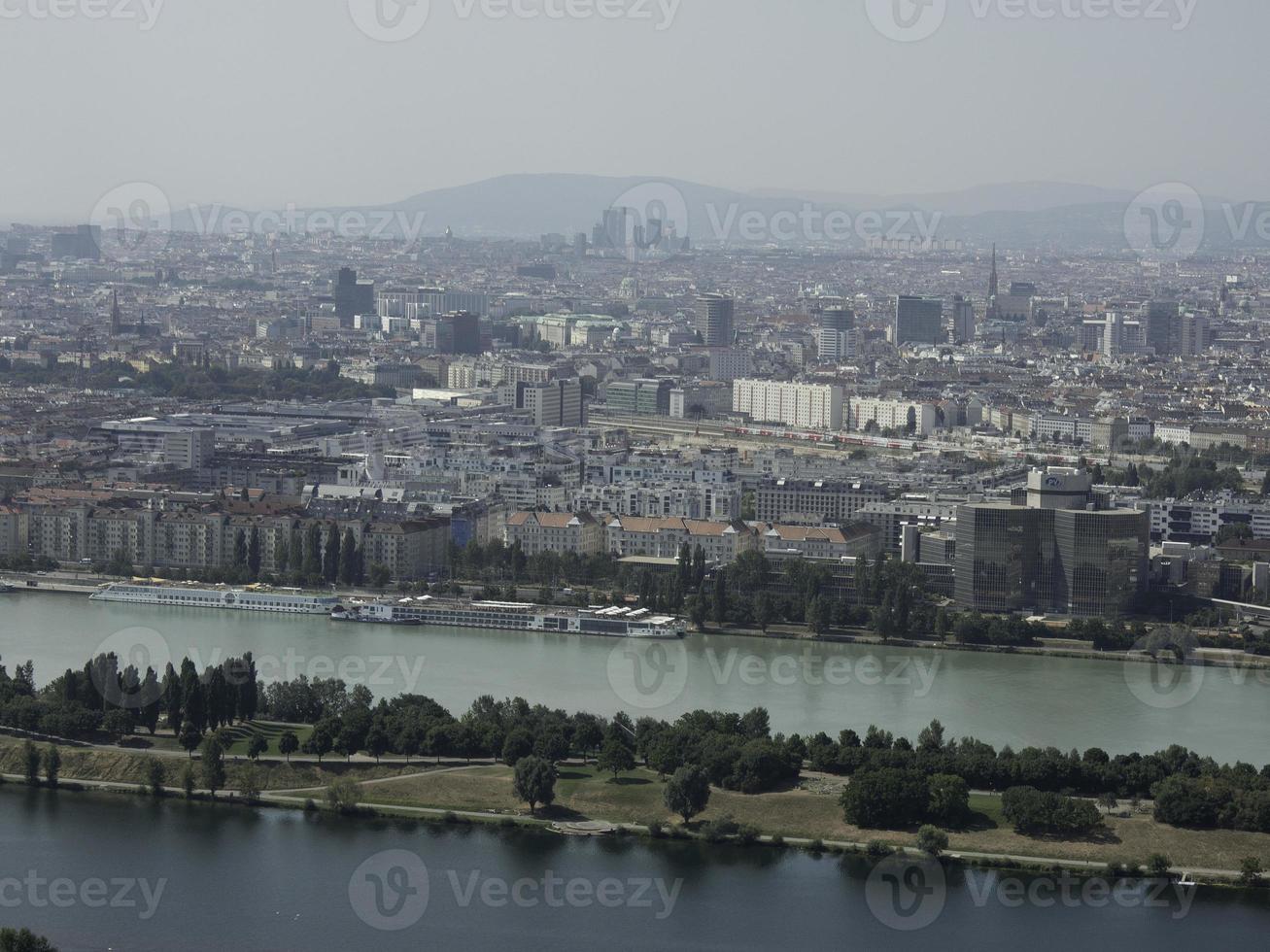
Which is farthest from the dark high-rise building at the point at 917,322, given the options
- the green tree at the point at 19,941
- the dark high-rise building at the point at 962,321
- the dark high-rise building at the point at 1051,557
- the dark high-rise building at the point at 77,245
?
the green tree at the point at 19,941

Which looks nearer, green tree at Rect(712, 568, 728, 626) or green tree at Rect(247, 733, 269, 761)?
green tree at Rect(247, 733, 269, 761)

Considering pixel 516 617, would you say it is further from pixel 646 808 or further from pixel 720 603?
pixel 646 808

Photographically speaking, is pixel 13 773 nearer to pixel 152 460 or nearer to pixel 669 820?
pixel 669 820

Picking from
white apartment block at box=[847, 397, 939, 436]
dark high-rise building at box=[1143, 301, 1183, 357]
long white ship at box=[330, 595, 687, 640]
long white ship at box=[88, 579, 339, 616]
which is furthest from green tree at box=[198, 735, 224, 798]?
dark high-rise building at box=[1143, 301, 1183, 357]

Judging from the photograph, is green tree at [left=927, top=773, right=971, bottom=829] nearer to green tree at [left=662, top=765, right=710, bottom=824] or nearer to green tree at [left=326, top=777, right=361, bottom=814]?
green tree at [left=662, top=765, right=710, bottom=824]

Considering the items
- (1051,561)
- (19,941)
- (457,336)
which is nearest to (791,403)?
(457,336)
